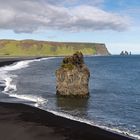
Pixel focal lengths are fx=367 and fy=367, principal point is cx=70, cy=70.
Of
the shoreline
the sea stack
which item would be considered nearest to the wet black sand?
the shoreline

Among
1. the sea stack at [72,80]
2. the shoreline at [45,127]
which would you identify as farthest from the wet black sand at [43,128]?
the sea stack at [72,80]

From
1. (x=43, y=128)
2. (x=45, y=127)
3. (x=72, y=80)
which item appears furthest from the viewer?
(x=72, y=80)

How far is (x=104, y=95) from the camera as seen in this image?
50.1 m

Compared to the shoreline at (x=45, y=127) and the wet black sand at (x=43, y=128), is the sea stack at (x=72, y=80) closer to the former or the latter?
the shoreline at (x=45, y=127)

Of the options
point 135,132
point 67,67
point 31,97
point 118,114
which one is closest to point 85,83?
point 67,67

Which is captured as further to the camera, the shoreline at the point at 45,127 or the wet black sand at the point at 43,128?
the shoreline at the point at 45,127

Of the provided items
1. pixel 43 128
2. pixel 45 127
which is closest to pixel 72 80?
pixel 45 127

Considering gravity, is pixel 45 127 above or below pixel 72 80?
below

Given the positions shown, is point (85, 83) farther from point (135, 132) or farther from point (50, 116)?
point (135, 132)

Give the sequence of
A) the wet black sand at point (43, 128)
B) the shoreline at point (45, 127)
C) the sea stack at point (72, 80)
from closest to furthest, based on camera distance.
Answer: the wet black sand at point (43, 128), the shoreline at point (45, 127), the sea stack at point (72, 80)

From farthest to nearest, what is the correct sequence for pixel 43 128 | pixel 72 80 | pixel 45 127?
pixel 72 80 < pixel 45 127 < pixel 43 128

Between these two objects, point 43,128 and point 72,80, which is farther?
point 72,80

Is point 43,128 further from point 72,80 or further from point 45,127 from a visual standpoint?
point 72,80

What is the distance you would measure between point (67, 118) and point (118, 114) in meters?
6.56
